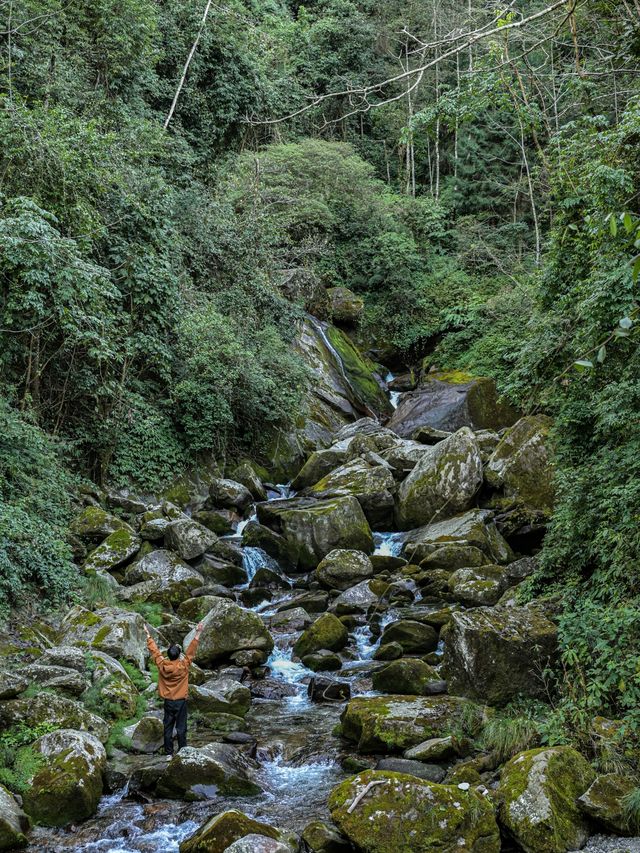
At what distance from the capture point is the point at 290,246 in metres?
25.5

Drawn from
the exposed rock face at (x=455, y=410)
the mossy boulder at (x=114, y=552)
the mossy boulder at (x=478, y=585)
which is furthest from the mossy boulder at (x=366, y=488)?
the mossy boulder at (x=114, y=552)

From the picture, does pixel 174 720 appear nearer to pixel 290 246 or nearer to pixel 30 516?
pixel 30 516

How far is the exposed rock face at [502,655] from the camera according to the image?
8.22 meters

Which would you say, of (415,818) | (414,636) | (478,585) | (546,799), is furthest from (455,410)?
(415,818)

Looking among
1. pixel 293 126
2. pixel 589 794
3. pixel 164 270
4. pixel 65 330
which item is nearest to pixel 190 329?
pixel 164 270

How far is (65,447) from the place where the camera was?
1395 cm

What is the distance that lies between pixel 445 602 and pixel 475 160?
26.0 meters

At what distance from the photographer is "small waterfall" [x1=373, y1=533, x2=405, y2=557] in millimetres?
15188

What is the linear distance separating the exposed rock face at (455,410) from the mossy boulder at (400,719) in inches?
511

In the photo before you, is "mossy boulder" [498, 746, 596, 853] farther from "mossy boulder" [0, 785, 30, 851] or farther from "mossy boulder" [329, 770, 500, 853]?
"mossy boulder" [0, 785, 30, 851]

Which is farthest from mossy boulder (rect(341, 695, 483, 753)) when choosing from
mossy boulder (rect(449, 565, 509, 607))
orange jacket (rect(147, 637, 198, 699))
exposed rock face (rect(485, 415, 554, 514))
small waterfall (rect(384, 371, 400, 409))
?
small waterfall (rect(384, 371, 400, 409))

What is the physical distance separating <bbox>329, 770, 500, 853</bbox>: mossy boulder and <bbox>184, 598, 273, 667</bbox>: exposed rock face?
483 centimetres

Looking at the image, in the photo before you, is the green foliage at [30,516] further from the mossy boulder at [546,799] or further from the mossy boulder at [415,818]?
the mossy boulder at [546,799]

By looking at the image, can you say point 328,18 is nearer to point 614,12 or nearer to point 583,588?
point 614,12
